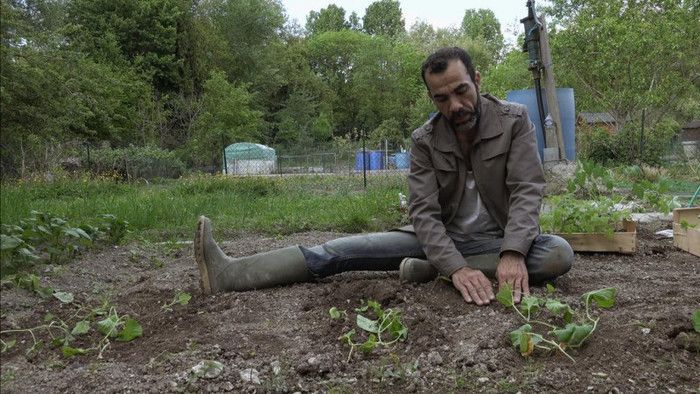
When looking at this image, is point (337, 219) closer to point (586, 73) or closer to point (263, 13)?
point (586, 73)

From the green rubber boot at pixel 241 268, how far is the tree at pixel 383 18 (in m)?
75.7

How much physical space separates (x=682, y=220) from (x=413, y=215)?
2.15 metres

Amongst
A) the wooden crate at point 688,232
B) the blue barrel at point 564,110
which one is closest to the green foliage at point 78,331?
the wooden crate at point 688,232

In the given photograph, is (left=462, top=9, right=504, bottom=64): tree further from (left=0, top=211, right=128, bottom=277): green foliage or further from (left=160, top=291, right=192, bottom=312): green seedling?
(left=160, top=291, right=192, bottom=312): green seedling

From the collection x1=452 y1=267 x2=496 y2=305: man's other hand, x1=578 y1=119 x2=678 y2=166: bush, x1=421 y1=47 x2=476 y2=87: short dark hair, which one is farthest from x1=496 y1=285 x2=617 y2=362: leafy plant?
x1=578 y1=119 x2=678 y2=166: bush

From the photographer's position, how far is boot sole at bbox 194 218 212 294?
273 cm

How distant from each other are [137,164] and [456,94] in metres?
17.3

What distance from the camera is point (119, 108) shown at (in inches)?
965

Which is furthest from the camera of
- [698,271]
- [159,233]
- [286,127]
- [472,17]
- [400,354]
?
[472,17]

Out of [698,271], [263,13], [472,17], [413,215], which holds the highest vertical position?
[472,17]

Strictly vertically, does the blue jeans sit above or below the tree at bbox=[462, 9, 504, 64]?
below

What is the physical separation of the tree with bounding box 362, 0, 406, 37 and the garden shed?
179 ft

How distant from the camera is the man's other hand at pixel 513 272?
7.86 ft

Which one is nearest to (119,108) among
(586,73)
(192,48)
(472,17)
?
(192,48)
